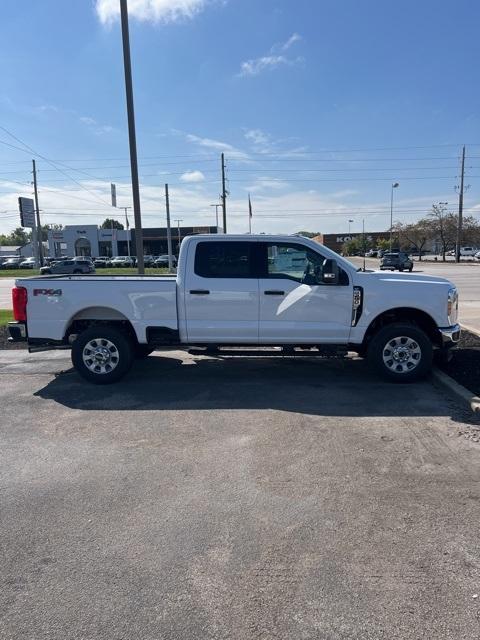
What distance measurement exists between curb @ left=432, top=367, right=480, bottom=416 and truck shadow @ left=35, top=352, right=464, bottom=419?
0.17 metres

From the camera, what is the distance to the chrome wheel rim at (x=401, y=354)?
21.7 feet

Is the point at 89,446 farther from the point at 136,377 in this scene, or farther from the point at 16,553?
the point at 136,377

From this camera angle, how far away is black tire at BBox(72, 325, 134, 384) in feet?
22.5

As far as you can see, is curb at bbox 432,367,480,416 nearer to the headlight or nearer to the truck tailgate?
the headlight

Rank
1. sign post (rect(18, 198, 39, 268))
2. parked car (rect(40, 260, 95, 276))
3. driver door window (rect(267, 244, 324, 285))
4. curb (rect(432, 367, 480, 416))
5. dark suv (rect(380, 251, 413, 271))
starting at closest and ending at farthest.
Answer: curb (rect(432, 367, 480, 416)) < driver door window (rect(267, 244, 324, 285)) < dark suv (rect(380, 251, 413, 271)) < parked car (rect(40, 260, 95, 276)) < sign post (rect(18, 198, 39, 268))

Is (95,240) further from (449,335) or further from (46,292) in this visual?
(449,335)

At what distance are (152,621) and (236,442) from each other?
2.38 metres

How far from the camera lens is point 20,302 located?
686 cm

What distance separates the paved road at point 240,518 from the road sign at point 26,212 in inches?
1748

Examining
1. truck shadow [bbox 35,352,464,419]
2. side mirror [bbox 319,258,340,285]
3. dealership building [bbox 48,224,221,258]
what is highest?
dealership building [bbox 48,224,221,258]

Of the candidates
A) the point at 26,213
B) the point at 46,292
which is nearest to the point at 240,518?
the point at 46,292

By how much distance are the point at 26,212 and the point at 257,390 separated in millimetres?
46351

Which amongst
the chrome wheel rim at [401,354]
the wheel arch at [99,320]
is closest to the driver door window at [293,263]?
the chrome wheel rim at [401,354]

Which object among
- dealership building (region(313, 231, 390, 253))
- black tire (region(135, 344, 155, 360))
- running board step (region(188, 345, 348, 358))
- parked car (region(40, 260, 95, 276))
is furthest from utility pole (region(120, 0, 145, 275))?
dealership building (region(313, 231, 390, 253))
